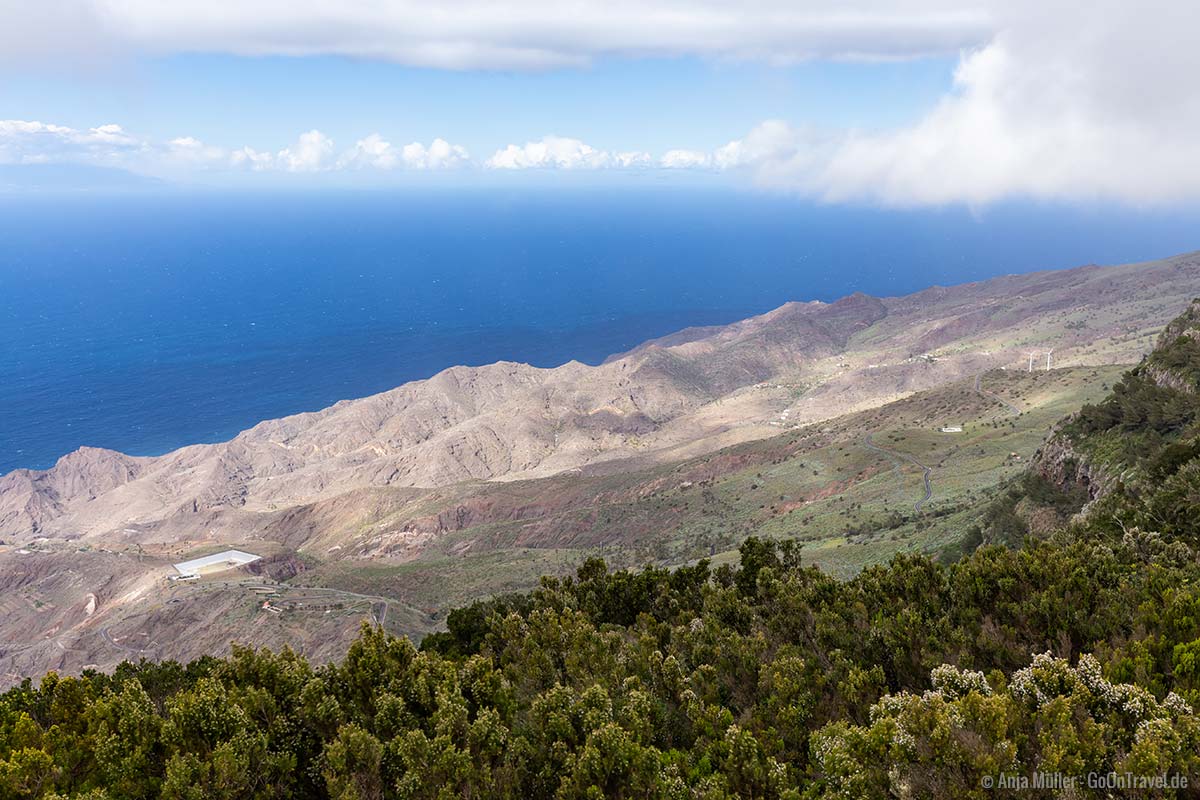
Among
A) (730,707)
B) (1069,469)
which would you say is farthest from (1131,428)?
(730,707)

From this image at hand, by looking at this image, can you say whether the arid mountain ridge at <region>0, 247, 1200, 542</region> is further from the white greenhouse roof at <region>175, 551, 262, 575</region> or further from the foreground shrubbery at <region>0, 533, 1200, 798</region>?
the foreground shrubbery at <region>0, 533, 1200, 798</region>

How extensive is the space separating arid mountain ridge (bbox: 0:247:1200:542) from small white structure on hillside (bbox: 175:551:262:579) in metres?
22.3

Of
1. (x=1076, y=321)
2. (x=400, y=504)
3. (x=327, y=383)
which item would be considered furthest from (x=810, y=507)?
(x=327, y=383)

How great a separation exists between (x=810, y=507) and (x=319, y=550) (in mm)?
63248

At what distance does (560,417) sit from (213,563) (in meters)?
70.0

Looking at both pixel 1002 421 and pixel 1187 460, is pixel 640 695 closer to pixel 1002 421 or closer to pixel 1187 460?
A: pixel 1187 460

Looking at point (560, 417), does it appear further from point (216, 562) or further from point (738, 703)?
point (738, 703)

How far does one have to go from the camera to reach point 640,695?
45.9ft

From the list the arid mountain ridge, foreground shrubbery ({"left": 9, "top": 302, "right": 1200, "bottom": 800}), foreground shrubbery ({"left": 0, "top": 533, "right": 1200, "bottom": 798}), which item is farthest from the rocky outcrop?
the arid mountain ridge

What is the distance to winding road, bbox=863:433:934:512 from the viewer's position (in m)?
54.9

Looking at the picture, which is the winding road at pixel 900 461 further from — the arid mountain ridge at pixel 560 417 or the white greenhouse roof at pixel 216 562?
the white greenhouse roof at pixel 216 562

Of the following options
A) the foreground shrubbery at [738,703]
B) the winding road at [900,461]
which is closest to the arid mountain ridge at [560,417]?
the winding road at [900,461]

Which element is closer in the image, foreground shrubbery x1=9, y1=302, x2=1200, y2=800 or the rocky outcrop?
foreground shrubbery x1=9, y1=302, x2=1200, y2=800

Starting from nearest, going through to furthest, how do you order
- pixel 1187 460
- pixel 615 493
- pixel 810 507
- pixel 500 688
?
pixel 500 688, pixel 1187 460, pixel 810 507, pixel 615 493
